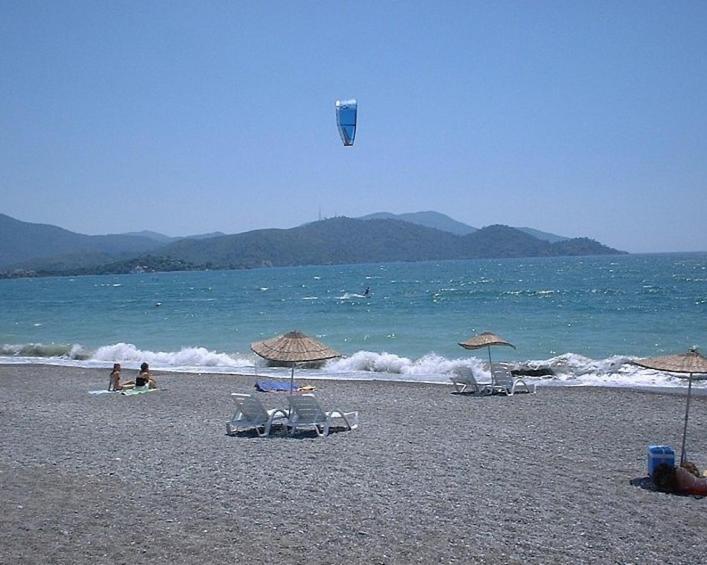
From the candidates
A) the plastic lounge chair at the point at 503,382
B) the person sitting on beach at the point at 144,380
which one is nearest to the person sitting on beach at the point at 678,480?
the plastic lounge chair at the point at 503,382

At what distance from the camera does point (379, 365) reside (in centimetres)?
2130

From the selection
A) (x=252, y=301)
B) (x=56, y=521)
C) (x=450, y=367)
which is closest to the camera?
(x=56, y=521)

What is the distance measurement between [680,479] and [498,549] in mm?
2971

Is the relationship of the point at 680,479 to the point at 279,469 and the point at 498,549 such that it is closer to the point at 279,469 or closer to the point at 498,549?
the point at 498,549

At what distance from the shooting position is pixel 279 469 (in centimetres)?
851

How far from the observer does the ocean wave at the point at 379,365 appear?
18.0 m

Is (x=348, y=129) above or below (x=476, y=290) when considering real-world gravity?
above

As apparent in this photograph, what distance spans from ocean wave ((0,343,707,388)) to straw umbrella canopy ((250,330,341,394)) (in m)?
7.52

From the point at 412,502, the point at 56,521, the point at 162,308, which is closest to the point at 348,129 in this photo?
the point at 412,502

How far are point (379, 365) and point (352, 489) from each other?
13724mm

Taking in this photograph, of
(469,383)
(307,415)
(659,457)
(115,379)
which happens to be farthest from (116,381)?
(659,457)

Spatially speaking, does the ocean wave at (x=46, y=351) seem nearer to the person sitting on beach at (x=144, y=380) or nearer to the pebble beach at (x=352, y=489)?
the person sitting on beach at (x=144, y=380)

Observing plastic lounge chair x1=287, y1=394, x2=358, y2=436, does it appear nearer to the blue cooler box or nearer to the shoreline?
the blue cooler box

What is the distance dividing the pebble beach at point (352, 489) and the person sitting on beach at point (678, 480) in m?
0.19
